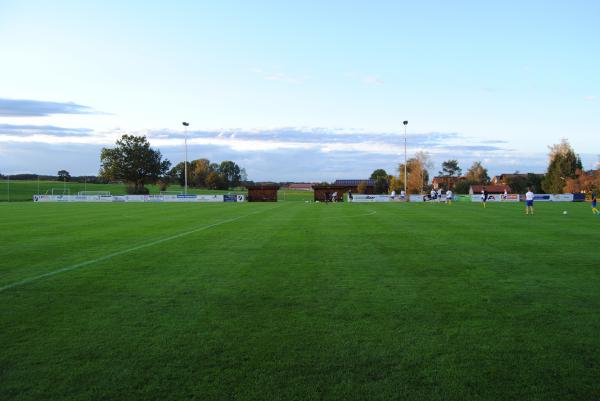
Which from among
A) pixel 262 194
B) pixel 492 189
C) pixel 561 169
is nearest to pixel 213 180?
pixel 492 189

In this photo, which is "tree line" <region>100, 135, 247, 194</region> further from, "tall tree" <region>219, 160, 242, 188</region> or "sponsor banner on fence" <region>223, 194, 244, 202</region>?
"tall tree" <region>219, 160, 242, 188</region>

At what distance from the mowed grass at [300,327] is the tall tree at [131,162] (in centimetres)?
8835

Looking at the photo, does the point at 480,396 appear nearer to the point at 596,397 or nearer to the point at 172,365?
the point at 596,397

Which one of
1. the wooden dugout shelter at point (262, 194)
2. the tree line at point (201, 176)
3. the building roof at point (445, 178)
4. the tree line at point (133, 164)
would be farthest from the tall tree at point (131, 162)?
the building roof at point (445, 178)

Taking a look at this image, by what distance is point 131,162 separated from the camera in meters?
94.7

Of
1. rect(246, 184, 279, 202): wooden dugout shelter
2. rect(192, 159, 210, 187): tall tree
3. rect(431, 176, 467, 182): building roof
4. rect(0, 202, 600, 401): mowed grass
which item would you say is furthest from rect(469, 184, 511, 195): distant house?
rect(0, 202, 600, 401): mowed grass

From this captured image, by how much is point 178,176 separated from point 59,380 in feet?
451

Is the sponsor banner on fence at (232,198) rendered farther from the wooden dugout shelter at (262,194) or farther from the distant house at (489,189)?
the distant house at (489,189)

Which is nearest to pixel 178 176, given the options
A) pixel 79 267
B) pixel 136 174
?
pixel 136 174

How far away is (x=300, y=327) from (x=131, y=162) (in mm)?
95982

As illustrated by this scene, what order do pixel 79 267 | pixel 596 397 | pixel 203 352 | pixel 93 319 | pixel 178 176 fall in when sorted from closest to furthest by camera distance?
pixel 596 397 < pixel 203 352 < pixel 93 319 < pixel 79 267 < pixel 178 176

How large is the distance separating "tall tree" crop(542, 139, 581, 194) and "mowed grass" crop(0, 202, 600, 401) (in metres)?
81.6

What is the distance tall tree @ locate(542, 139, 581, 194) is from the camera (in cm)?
8219

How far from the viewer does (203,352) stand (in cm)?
466
